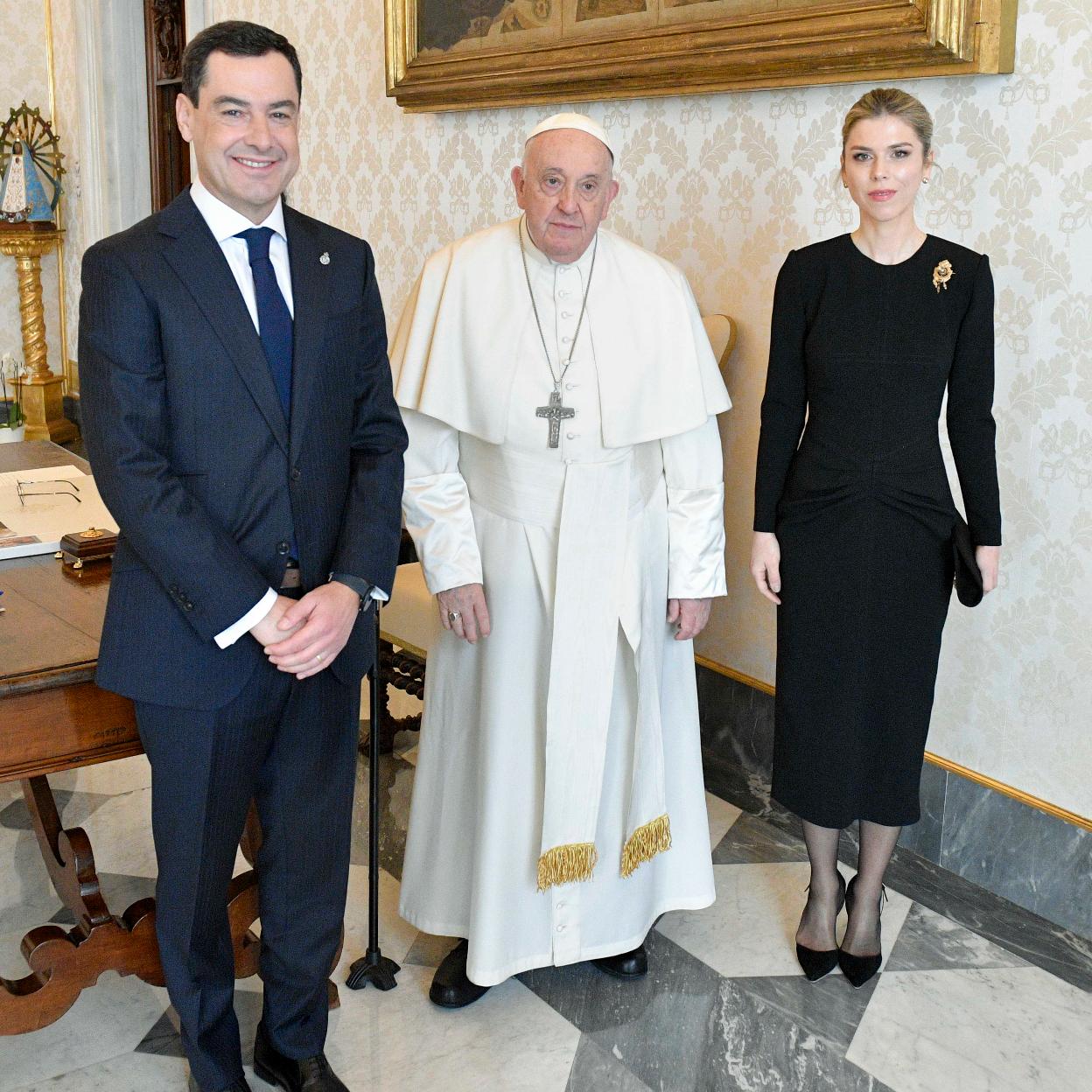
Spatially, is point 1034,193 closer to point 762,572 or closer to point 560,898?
point 762,572

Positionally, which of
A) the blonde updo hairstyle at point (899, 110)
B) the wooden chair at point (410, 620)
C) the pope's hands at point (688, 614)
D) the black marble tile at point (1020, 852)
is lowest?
the black marble tile at point (1020, 852)

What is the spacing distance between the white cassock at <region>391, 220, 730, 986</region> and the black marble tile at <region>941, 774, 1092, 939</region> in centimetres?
101

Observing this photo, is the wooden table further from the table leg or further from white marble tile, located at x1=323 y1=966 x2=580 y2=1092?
white marble tile, located at x1=323 y1=966 x2=580 y2=1092

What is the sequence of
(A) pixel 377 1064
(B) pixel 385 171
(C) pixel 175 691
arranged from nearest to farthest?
(C) pixel 175 691
(A) pixel 377 1064
(B) pixel 385 171

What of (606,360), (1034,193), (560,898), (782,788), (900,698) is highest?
(1034,193)

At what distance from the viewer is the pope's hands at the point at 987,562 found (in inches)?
117

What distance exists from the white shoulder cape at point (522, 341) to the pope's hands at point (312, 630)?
2.16ft

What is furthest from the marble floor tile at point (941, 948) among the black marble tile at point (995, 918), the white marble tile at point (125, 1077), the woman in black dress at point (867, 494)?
the white marble tile at point (125, 1077)

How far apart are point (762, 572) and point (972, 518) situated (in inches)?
19.7

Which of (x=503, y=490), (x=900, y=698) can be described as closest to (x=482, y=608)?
(x=503, y=490)

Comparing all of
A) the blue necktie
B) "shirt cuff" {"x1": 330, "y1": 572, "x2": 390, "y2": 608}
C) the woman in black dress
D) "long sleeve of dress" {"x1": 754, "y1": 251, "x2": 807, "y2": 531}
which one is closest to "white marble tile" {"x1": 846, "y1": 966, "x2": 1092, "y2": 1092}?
the woman in black dress

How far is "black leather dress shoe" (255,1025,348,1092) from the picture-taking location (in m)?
2.72

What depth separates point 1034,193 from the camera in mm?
3230

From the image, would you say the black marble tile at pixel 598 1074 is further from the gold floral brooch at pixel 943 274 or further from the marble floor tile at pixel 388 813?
the gold floral brooch at pixel 943 274
